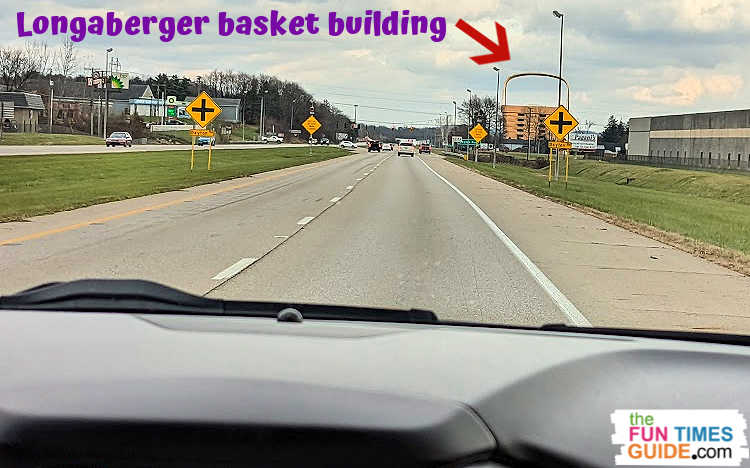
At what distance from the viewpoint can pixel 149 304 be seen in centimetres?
389

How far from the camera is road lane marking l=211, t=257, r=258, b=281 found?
11.2 m

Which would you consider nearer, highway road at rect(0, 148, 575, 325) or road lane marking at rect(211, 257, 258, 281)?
highway road at rect(0, 148, 575, 325)

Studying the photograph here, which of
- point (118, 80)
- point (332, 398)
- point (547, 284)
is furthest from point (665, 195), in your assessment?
point (118, 80)

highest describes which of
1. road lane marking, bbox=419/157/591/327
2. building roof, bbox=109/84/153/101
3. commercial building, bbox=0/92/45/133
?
building roof, bbox=109/84/153/101

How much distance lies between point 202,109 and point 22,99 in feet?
270

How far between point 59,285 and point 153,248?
10023 mm

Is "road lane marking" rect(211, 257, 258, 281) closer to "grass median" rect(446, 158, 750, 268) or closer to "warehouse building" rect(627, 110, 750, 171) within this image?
"grass median" rect(446, 158, 750, 268)

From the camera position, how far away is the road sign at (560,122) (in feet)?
121

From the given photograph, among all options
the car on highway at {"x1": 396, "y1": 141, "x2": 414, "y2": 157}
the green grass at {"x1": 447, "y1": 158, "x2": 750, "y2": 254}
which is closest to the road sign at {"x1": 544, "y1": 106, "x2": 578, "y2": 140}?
the green grass at {"x1": 447, "y1": 158, "x2": 750, "y2": 254}

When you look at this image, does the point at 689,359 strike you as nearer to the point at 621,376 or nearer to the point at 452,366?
the point at 621,376

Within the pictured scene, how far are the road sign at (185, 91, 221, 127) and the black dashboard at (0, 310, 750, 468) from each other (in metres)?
38.3

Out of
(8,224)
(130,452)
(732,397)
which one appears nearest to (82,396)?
(130,452)

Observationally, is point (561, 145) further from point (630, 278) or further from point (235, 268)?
point (235, 268)

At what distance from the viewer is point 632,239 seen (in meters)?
17.9
